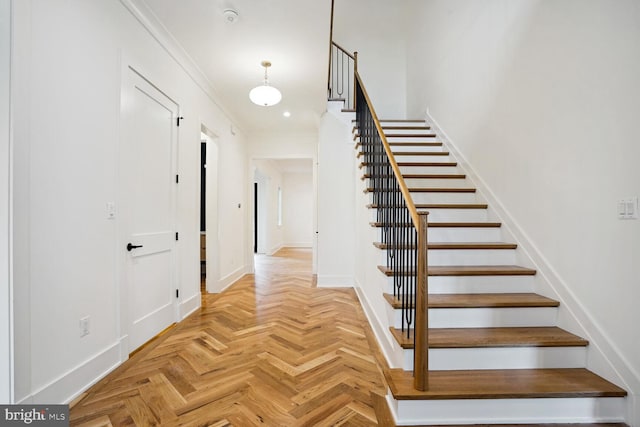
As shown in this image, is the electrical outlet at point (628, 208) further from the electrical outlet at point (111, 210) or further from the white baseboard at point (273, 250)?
the white baseboard at point (273, 250)

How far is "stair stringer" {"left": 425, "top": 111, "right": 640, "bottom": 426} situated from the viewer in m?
1.57

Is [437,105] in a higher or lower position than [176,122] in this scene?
higher

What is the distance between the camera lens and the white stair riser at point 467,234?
8.98 feet

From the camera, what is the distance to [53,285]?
1.73 meters

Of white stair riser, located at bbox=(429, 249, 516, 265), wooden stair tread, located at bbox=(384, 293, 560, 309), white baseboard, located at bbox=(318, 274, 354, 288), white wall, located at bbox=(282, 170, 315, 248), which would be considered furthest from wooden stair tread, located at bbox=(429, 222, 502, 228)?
white wall, located at bbox=(282, 170, 315, 248)

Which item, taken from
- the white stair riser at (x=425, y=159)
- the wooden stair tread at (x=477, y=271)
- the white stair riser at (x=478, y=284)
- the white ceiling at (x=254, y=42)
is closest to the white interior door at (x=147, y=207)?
the white ceiling at (x=254, y=42)

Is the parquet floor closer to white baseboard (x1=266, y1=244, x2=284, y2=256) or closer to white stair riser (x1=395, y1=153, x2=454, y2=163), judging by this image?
white stair riser (x1=395, y1=153, x2=454, y2=163)

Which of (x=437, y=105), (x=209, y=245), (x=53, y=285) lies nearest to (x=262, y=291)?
(x=209, y=245)

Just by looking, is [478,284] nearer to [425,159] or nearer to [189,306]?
[425,159]

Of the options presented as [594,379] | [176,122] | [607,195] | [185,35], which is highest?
[185,35]

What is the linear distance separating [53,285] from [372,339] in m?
2.37

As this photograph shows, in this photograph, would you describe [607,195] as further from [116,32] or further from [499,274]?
[116,32]

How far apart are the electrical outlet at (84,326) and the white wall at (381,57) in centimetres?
550

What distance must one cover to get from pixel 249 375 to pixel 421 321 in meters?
1.30
